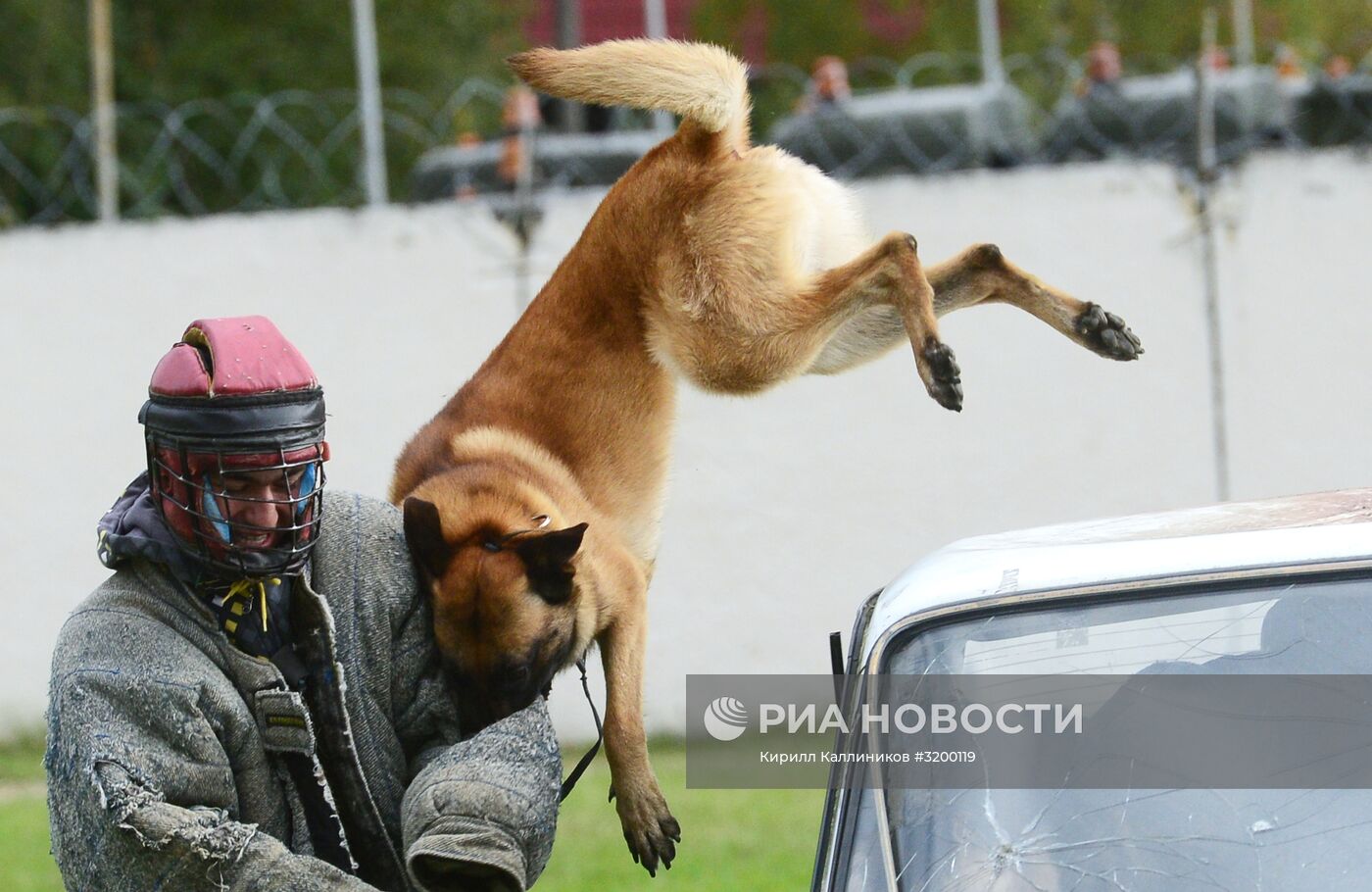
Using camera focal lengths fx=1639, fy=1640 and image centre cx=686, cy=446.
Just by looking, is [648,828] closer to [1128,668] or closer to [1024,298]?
[1128,668]

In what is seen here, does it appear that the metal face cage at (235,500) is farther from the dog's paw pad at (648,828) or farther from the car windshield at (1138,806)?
the dog's paw pad at (648,828)

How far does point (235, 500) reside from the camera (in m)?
2.58

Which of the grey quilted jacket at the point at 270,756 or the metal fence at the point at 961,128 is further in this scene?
the metal fence at the point at 961,128

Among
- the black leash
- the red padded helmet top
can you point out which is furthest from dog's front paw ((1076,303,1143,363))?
the red padded helmet top

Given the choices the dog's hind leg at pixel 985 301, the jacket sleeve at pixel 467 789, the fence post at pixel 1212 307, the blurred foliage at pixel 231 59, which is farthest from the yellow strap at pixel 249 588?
the blurred foliage at pixel 231 59

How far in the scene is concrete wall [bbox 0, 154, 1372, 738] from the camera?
8.32 meters

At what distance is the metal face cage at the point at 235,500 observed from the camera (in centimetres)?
259

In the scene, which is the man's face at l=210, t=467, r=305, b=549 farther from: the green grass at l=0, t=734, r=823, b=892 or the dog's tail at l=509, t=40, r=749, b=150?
the green grass at l=0, t=734, r=823, b=892

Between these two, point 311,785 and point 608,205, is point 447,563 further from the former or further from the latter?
point 608,205

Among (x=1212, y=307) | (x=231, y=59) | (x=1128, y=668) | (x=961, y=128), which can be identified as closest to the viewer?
(x=1128, y=668)

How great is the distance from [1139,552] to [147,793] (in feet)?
4.97

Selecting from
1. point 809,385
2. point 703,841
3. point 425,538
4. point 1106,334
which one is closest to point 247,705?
point 425,538

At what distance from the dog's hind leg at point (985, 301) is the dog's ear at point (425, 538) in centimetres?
125

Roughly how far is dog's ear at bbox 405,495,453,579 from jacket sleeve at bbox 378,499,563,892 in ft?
0.85
